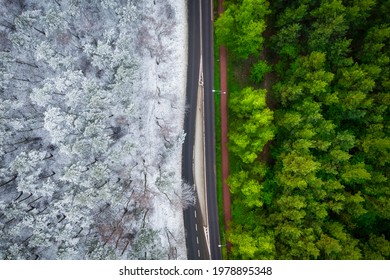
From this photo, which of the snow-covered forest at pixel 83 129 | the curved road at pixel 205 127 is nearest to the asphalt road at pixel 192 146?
the curved road at pixel 205 127

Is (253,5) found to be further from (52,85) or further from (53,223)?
(53,223)

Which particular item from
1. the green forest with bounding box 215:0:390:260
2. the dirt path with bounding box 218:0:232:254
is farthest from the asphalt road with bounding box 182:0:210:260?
the green forest with bounding box 215:0:390:260

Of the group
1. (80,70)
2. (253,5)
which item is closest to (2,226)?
(80,70)

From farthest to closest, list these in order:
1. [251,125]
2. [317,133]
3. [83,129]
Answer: [83,129] < [251,125] < [317,133]

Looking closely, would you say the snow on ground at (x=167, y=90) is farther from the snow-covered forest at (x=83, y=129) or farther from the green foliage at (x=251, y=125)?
the green foliage at (x=251, y=125)

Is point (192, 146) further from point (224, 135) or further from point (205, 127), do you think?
point (224, 135)

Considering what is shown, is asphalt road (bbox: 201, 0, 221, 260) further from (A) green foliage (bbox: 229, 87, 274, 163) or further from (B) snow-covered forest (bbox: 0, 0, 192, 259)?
(B) snow-covered forest (bbox: 0, 0, 192, 259)

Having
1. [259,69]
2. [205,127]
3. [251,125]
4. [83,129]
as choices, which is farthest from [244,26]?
[83,129]
